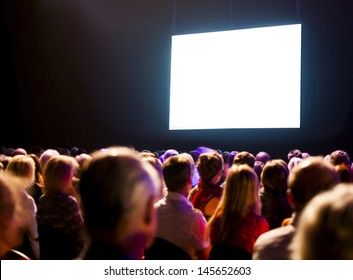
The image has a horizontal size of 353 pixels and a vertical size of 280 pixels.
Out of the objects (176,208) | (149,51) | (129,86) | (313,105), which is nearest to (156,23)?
(149,51)

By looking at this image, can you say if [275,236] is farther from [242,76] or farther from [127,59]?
[127,59]

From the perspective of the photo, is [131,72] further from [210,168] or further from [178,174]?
[178,174]

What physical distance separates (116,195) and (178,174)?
1.39 metres

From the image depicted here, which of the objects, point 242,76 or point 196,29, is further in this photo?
point 196,29

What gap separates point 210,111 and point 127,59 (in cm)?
259

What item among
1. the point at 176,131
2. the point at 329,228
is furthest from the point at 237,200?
the point at 176,131

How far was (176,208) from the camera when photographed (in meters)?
2.35

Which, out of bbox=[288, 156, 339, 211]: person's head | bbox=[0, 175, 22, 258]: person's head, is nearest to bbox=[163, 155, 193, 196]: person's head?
bbox=[288, 156, 339, 211]: person's head

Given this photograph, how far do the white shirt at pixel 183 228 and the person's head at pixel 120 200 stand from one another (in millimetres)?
1129

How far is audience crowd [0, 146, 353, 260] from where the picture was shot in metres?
0.91

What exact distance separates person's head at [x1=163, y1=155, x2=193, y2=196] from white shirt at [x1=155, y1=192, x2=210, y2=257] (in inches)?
4.6

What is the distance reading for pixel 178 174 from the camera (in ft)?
8.10

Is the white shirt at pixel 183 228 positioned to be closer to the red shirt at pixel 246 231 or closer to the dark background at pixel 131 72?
the red shirt at pixel 246 231

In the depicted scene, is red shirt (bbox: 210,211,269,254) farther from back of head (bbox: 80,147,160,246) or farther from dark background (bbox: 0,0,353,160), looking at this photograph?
dark background (bbox: 0,0,353,160)
